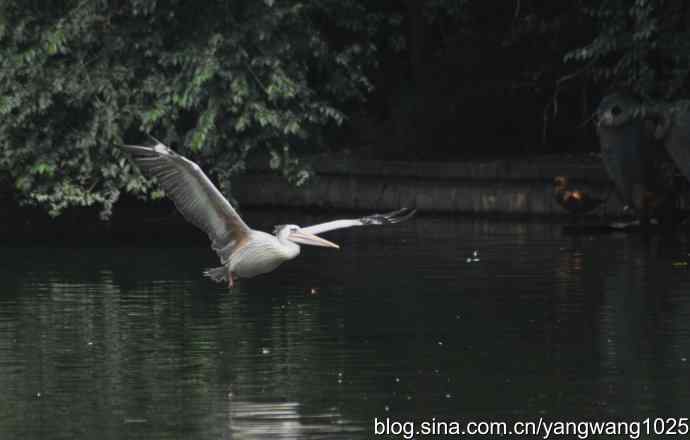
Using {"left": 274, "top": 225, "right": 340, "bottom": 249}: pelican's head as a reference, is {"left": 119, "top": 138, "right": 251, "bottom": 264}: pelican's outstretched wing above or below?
above

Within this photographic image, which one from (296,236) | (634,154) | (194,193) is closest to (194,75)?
(634,154)

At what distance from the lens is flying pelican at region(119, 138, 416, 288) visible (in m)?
15.4

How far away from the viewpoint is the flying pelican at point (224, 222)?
1544cm

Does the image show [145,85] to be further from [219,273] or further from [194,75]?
[219,273]

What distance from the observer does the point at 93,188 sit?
28.3m

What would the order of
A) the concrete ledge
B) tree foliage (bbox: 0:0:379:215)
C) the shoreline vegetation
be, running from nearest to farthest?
1. tree foliage (bbox: 0:0:379:215)
2. the shoreline vegetation
3. the concrete ledge

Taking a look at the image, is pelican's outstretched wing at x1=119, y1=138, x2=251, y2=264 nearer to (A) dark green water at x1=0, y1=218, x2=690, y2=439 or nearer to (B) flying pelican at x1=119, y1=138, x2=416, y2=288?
(B) flying pelican at x1=119, y1=138, x2=416, y2=288

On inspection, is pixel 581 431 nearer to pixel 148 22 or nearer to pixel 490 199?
pixel 148 22

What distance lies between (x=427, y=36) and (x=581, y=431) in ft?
77.9

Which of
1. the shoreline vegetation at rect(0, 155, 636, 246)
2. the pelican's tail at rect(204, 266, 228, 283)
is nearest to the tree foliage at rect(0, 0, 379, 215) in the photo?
the shoreline vegetation at rect(0, 155, 636, 246)

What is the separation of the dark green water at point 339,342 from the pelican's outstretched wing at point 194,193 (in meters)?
0.76

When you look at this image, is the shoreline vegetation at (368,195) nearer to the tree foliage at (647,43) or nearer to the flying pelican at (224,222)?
the tree foliage at (647,43)

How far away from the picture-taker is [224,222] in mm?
16234

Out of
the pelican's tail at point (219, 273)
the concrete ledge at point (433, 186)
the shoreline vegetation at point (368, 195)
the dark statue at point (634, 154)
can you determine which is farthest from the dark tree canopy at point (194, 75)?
the pelican's tail at point (219, 273)
